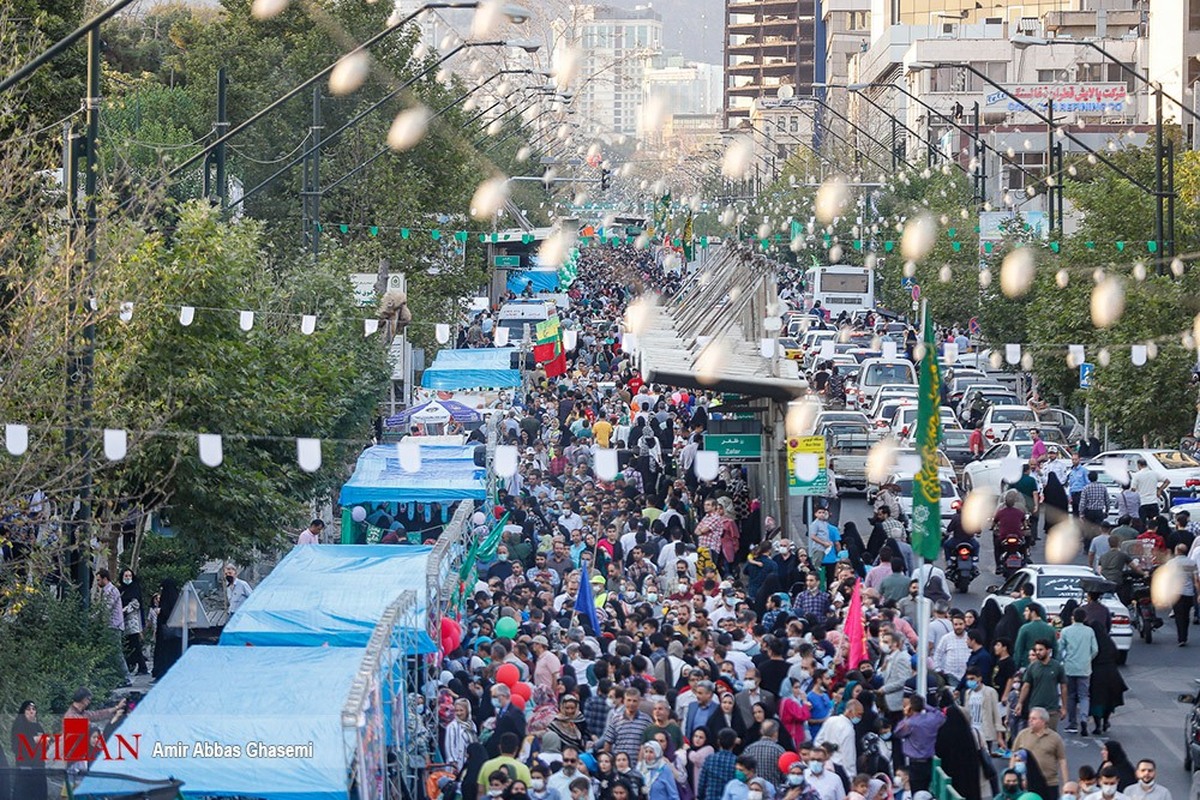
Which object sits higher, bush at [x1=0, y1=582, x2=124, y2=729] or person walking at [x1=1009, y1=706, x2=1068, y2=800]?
bush at [x1=0, y1=582, x2=124, y2=729]

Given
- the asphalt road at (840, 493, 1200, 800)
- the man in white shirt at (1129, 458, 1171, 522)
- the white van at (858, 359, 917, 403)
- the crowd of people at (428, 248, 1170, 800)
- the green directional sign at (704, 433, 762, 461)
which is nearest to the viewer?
the crowd of people at (428, 248, 1170, 800)

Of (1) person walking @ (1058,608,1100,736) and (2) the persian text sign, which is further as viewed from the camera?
(2) the persian text sign

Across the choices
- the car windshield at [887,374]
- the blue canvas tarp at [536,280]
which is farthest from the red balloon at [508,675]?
the blue canvas tarp at [536,280]

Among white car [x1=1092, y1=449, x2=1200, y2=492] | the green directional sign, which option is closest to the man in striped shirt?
the green directional sign

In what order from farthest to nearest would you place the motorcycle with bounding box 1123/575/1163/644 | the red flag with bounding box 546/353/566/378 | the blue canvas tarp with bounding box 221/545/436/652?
the red flag with bounding box 546/353/566/378 → the motorcycle with bounding box 1123/575/1163/644 → the blue canvas tarp with bounding box 221/545/436/652

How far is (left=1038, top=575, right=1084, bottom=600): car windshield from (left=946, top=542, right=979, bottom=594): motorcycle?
5142 mm

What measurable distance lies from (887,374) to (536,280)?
96.3 feet

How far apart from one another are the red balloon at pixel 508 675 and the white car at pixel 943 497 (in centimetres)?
1258

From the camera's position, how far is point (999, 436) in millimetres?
38750

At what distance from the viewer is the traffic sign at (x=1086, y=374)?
35803 millimetres

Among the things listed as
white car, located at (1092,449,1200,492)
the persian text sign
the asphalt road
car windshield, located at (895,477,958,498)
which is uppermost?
the persian text sign

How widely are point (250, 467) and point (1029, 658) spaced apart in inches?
356

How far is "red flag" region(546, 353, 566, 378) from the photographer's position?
46.2 m

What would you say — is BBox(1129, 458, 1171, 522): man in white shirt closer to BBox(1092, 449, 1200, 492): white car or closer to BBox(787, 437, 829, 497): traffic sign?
BBox(1092, 449, 1200, 492): white car
